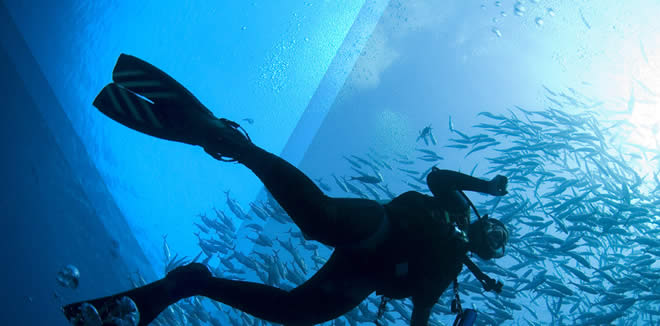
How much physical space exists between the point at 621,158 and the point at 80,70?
1845 centimetres

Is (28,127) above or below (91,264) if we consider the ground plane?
above

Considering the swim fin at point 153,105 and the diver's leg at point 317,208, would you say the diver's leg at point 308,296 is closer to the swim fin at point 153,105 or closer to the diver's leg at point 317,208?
the diver's leg at point 317,208

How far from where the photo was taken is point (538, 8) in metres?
12.5

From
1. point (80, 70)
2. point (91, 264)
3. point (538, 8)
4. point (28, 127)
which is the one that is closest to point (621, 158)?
point (538, 8)

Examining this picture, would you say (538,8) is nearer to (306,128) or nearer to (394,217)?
(394,217)

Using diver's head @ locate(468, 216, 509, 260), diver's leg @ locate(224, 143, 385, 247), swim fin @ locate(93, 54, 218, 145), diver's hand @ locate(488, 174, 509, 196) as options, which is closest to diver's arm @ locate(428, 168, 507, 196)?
diver's hand @ locate(488, 174, 509, 196)

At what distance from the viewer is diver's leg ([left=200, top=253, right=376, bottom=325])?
6.38 ft

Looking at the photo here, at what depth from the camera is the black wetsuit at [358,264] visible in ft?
6.06

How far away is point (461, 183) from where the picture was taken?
2088 mm

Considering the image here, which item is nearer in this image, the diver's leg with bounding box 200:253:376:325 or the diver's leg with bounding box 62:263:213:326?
the diver's leg with bounding box 62:263:213:326

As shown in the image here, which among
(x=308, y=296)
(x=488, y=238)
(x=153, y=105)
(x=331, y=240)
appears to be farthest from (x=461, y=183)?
(x=153, y=105)

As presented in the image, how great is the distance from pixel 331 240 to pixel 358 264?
0.24m

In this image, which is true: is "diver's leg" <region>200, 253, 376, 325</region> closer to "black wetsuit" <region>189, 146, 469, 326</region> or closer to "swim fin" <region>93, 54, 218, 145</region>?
"black wetsuit" <region>189, 146, 469, 326</region>

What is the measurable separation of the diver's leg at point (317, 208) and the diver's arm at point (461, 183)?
0.41m
